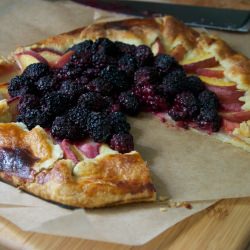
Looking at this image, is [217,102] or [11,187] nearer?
[11,187]

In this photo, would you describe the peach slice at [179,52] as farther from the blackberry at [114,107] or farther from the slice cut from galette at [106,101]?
the blackberry at [114,107]

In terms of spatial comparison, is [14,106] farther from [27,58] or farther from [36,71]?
[27,58]

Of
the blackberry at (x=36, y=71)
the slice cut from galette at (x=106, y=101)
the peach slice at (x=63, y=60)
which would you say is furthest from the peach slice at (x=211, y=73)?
the blackberry at (x=36, y=71)

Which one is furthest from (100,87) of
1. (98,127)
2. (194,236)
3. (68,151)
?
(194,236)

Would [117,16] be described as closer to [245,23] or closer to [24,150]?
[245,23]

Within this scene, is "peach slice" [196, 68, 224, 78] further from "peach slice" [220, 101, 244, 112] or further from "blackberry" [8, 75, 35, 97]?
"blackberry" [8, 75, 35, 97]

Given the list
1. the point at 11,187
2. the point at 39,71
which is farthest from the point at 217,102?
the point at 11,187

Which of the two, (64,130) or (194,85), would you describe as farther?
(194,85)
